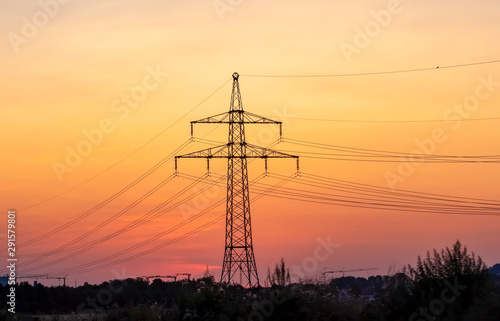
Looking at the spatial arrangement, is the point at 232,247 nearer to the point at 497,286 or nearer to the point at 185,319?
the point at 185,319

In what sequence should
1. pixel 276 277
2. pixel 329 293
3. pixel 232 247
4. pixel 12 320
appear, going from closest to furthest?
1. pixel 329 293
2. pixel 276 277
3. pixel 12 320
4. pixel 232 247

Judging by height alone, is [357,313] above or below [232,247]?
below

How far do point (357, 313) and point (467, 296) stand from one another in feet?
11.1

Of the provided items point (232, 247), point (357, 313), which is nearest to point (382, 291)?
point (357, 313)

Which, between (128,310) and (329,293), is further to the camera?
(128,310)

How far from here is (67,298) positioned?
4077 inches

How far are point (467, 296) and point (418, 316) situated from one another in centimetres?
162

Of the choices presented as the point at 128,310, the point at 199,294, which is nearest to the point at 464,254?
the point at 199,294

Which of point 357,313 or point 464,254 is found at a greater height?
point 464,254

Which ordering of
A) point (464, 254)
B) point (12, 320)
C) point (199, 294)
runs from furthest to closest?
point (12, 320)
point (199, 294)
point (464, 254)

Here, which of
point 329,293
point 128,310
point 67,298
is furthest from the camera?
point 67,298

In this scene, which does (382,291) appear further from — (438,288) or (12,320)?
(12,320)

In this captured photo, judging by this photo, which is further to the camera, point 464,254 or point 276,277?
point 276,277

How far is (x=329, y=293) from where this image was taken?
90.3 feet
